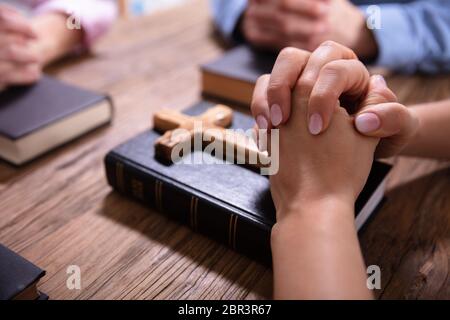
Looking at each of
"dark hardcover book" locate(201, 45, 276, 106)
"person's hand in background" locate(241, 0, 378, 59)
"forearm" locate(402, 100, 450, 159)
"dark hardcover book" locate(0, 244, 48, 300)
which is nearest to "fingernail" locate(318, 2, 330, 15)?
"person's hand in background" locate(241, 0, 378, 59)

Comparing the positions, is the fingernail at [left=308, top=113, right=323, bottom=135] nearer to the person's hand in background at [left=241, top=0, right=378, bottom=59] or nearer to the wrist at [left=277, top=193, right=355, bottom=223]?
the wrist at [left=277, top=193, right=355, bottom=223]

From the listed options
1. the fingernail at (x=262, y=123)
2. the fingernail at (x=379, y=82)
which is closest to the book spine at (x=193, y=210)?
the fingernail at (x=262, y=123)

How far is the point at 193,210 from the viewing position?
1.78 ft

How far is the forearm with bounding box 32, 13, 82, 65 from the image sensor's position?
3.34 feet

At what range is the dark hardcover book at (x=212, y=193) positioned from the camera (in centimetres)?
51

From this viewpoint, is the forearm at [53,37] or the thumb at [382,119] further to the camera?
the forearm at [53,37]

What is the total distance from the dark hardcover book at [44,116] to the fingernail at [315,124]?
437mm

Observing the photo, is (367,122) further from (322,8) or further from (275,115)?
(322,8)

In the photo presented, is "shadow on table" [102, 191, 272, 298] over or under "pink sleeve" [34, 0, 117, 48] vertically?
under

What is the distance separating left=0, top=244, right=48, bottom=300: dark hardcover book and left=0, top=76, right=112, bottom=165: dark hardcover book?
259mm

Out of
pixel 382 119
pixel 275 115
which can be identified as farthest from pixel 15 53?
pixel 382 119

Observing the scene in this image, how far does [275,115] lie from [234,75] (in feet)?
1.25

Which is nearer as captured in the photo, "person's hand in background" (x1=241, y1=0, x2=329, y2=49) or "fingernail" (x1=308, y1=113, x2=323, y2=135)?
"fingernail" (x1=308, y1=113, x2=323, y2=135)

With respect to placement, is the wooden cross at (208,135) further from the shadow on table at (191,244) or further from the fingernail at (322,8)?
the fingernail at (322,8)
